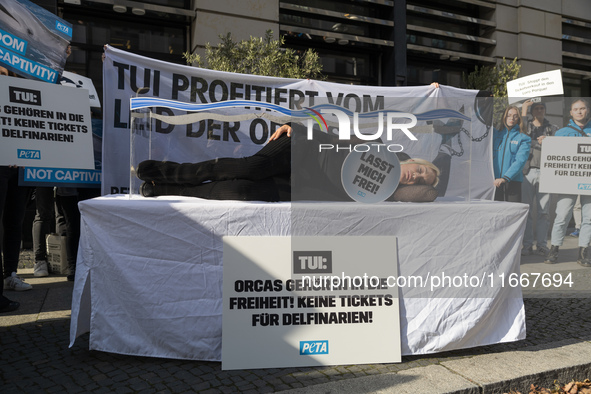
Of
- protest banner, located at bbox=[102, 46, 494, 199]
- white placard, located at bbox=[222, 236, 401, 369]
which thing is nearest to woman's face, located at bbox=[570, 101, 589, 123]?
protest banner, located at bbox=[102, 46, 494, 199]

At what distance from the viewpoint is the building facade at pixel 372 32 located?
26.6ft

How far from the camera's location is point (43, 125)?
12.0ft

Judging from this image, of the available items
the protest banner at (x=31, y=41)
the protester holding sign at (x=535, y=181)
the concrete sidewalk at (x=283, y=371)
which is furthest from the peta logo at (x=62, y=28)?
the protester holding sign at (x=535, y=181)

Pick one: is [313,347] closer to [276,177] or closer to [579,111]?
[276,177]

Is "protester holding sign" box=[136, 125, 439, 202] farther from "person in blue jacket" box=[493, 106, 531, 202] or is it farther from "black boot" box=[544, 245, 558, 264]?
"black boot" box=[544, 245, 558, 264]

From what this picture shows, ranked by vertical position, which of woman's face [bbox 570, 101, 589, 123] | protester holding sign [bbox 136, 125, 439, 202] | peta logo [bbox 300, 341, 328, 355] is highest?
woman's face [bbox 570, 101, 589, 123]

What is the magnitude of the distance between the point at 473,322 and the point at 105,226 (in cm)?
Result: 215

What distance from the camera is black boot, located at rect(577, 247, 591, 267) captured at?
18.6ft

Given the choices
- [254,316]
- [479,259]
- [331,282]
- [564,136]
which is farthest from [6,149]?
[564,136]

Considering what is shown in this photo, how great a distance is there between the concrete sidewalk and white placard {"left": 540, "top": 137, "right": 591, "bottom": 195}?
1.95m

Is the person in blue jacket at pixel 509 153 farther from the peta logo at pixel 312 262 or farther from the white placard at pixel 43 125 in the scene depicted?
the white placard at pixel 43 125

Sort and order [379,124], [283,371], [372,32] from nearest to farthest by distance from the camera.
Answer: [283,371], [379,124], [372,32]

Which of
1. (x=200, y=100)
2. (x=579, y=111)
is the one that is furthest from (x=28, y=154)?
(x=579, y=111)

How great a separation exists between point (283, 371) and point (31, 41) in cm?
326
